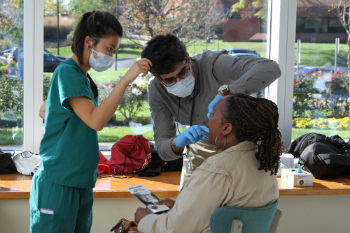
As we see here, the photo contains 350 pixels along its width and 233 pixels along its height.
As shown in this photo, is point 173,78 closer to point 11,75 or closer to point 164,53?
point 164,53

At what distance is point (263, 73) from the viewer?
2.00 m

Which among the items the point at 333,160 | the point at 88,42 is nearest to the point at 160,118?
the point at 88,42

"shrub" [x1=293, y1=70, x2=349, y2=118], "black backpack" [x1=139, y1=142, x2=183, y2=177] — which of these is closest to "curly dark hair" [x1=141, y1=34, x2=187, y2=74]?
"black backpack" [x1=139, y1=142, x2=183, y2=177]

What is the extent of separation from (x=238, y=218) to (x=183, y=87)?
875 mm

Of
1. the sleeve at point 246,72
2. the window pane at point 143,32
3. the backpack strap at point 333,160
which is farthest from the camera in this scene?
the window pane at point 143,32

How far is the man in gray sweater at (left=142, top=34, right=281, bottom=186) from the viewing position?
77.1 inches

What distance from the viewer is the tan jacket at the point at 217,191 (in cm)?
146

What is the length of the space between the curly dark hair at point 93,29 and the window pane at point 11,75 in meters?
1.84

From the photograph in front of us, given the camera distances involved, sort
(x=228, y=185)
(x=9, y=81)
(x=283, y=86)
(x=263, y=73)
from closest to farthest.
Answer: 1. (x=228, y=185)
2. (x=263, y=73)
3. (x=9, y=81)
4. (x=283, y=86)

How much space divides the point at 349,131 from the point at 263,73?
226 centimetres

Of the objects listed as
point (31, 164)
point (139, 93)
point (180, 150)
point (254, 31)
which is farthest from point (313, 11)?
point (31, 164)

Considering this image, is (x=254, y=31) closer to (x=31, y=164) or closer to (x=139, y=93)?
(x=139, y=93)

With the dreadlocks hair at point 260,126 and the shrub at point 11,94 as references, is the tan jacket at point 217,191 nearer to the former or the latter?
the dreadlocks hair at point 260,126

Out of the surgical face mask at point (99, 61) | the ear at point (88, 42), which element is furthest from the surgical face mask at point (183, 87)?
the ear at point (88, 42)
